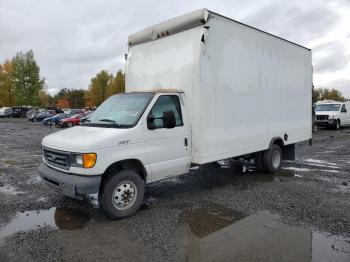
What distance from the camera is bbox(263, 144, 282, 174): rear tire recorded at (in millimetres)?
8953

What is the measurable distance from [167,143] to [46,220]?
2485mm

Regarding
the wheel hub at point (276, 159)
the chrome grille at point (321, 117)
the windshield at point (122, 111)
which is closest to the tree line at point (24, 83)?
the chrome grille at point (321, 117)

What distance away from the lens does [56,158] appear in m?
5.93

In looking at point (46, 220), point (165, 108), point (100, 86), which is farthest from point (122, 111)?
point (100, 86)

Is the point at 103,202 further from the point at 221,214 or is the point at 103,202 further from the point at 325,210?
the point at 325,210

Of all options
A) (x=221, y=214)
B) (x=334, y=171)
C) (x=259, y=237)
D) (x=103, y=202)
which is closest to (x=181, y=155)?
(x=221, y=214)

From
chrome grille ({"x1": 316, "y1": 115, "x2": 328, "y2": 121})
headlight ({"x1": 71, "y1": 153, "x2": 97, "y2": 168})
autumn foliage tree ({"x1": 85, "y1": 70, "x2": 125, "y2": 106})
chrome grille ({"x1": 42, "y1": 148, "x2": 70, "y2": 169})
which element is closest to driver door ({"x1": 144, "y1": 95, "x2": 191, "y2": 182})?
headlight ({"x1": 71, "y1": 153, "x2": 97, "y2": 168})

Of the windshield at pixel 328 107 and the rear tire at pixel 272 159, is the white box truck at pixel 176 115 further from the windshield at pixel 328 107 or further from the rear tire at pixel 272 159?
the windshield at pixel 328 107

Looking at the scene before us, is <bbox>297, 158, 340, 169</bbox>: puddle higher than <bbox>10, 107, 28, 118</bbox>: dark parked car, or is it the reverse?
<bbox>10, 107, 28, 118</bbox>: dark parked car

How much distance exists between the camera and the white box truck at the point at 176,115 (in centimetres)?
566

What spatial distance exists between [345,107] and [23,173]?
25.3 m

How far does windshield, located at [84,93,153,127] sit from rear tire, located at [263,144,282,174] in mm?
4038

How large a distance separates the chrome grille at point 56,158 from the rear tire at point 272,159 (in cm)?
528

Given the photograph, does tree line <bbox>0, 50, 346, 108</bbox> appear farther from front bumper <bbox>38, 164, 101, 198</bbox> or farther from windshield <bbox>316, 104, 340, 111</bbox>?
front bumper <bbox>38, 164, 101, 198</bbox>
